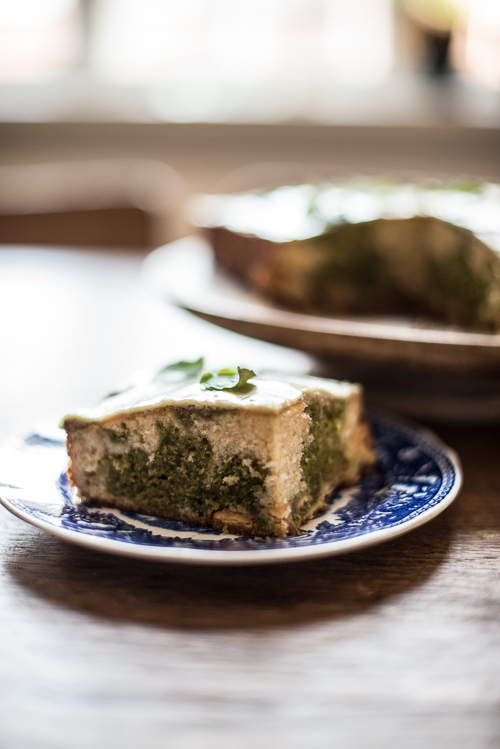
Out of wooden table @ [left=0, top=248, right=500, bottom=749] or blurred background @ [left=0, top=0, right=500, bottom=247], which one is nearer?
wooden table @ [left=0, top=248, right=500, bottom=749]

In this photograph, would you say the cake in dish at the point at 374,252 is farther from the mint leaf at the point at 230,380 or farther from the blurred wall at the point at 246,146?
the blurred wall at the point at 246,146

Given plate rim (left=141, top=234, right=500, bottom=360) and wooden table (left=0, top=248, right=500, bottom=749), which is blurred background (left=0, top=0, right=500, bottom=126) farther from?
wooden table (left=0, top=248, right=500, bottom=749)

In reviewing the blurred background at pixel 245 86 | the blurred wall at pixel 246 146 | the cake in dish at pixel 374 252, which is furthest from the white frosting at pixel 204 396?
the blurred wall at pixel 246 146

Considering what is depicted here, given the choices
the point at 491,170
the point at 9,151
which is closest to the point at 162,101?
the point at 9,151

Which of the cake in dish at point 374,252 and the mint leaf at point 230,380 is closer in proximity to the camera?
the mint leaf at point 230,380

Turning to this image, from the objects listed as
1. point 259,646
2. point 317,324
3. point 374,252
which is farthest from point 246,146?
point 259,646

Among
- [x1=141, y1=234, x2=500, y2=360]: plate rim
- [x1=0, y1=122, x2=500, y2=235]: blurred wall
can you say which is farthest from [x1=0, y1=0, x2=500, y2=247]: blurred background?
[x1=141, y1=234, x2=500, y2=360]: plate rim
